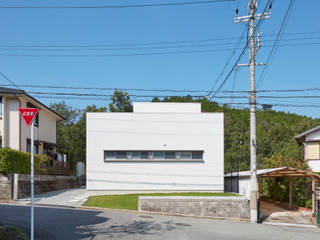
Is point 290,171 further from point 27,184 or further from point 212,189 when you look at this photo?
point 27,184

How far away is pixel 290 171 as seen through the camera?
1758 centimetres

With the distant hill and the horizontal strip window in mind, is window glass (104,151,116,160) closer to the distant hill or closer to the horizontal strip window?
the horizontal strip window

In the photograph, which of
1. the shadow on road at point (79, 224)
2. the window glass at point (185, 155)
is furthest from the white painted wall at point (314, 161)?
the shadow on road at point (79, 224)

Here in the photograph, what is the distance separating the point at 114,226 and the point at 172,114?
10.9 m

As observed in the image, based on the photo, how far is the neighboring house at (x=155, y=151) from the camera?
68.6 ft

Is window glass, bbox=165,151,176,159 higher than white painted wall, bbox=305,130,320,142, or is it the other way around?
white painted wall, bbox=305,130,320,142

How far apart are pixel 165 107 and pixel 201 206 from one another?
840 centimetres

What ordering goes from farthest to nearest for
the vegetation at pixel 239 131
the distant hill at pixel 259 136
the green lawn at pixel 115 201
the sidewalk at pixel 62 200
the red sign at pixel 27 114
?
the distant hill at pixel 259 136
the vegetation at pixel 239 131
the sidewalk at pixel 62 200
the green lawn at pixel 115 201
the red sign at pixel 27 114

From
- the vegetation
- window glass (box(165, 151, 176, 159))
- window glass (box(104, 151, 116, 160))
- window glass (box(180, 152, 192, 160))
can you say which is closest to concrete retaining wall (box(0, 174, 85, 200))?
window glass (box(104, 151, 116, 160))

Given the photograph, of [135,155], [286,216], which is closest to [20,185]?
[135,155]

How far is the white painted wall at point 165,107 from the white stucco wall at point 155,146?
4.73ft

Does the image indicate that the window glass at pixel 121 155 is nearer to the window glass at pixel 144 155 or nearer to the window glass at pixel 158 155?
the window glass at pixel 144 155

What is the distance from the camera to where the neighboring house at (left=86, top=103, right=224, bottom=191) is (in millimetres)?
20906

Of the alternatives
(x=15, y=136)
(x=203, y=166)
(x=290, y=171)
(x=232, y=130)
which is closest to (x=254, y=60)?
(x=290, y=171)
